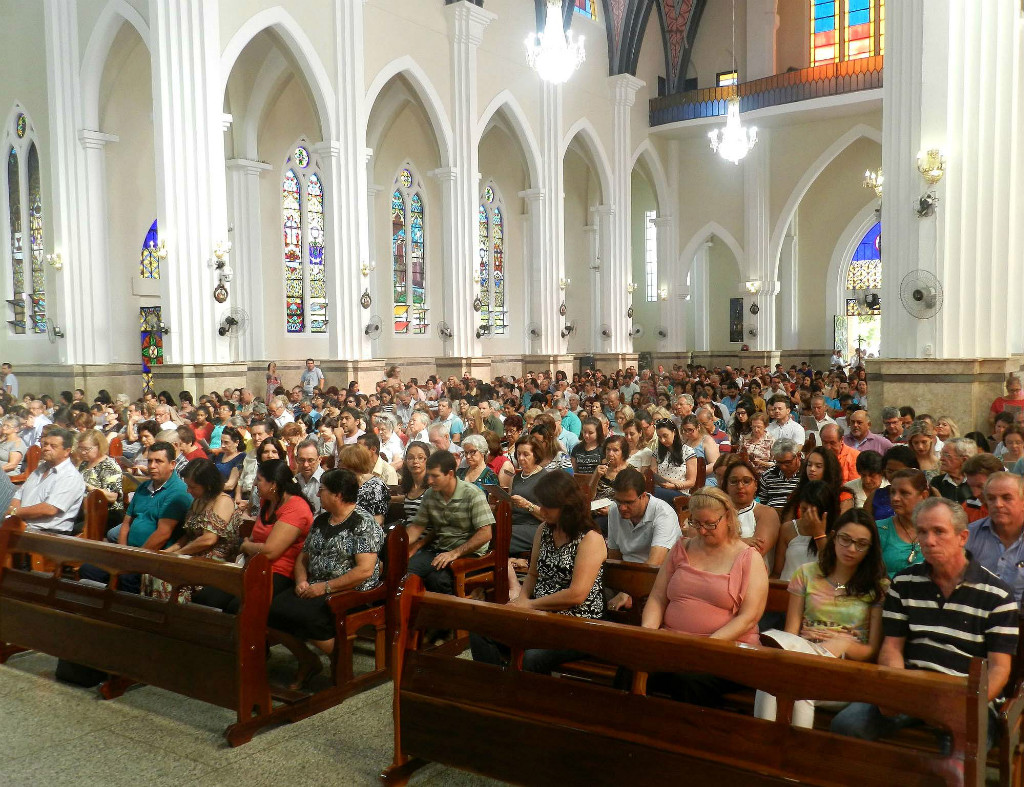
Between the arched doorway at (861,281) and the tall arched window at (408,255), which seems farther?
the arched doorway at (861,281)

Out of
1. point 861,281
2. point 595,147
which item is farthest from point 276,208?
point 861,281

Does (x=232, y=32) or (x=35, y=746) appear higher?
(x=232, y=32)

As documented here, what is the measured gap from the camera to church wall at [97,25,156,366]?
54.7 ft

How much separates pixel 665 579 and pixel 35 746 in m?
2.82

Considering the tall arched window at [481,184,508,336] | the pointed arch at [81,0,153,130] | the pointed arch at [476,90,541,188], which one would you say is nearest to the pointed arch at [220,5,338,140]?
the pointed arch at [81,0,153,130]

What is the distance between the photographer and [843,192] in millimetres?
26281

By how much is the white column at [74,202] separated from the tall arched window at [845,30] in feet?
61.9

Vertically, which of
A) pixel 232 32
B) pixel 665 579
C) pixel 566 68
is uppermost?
pixel 232 32

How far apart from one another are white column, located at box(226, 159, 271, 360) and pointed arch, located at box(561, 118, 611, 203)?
792 cm

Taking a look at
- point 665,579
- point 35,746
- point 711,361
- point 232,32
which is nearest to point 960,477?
point 665,579

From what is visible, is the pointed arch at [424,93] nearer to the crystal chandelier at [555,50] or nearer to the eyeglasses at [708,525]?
the crystal chandelier at [555,50]

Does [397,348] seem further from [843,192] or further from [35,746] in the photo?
[35,746]

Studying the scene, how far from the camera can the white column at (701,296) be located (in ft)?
94.1

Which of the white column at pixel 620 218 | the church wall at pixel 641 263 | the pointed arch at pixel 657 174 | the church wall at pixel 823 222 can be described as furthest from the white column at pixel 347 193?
the church wall at pixel 823 222
